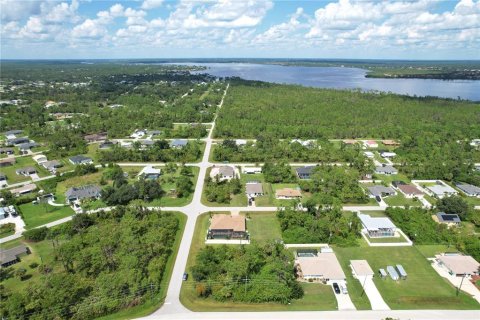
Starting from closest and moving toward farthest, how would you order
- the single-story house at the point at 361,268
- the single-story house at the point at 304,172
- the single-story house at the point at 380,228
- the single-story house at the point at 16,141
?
the single-story house at the point at 361,268 → the single-story house at the point at 380,228 → the single-story house at the point at 304,172 → the single-story house at the point at 16,141

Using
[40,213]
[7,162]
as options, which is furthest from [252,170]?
[7,162]

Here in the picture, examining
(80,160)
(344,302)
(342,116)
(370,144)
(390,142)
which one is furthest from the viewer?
(342,116)

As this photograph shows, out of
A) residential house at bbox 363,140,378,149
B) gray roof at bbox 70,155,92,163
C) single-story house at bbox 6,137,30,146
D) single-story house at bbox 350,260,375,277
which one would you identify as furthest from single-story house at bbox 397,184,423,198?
single-story house at bbox 6,137,30,146

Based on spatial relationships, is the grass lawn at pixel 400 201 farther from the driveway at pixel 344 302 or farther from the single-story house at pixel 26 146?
the single-story house at pixel 26 146

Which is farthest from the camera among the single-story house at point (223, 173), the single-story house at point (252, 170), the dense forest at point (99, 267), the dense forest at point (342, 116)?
the dense forest at point (342, 116)

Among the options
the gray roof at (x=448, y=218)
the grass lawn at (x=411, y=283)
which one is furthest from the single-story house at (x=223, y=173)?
the gray roof at (x=448, y=218)

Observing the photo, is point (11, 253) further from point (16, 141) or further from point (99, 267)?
point (16, 141)
